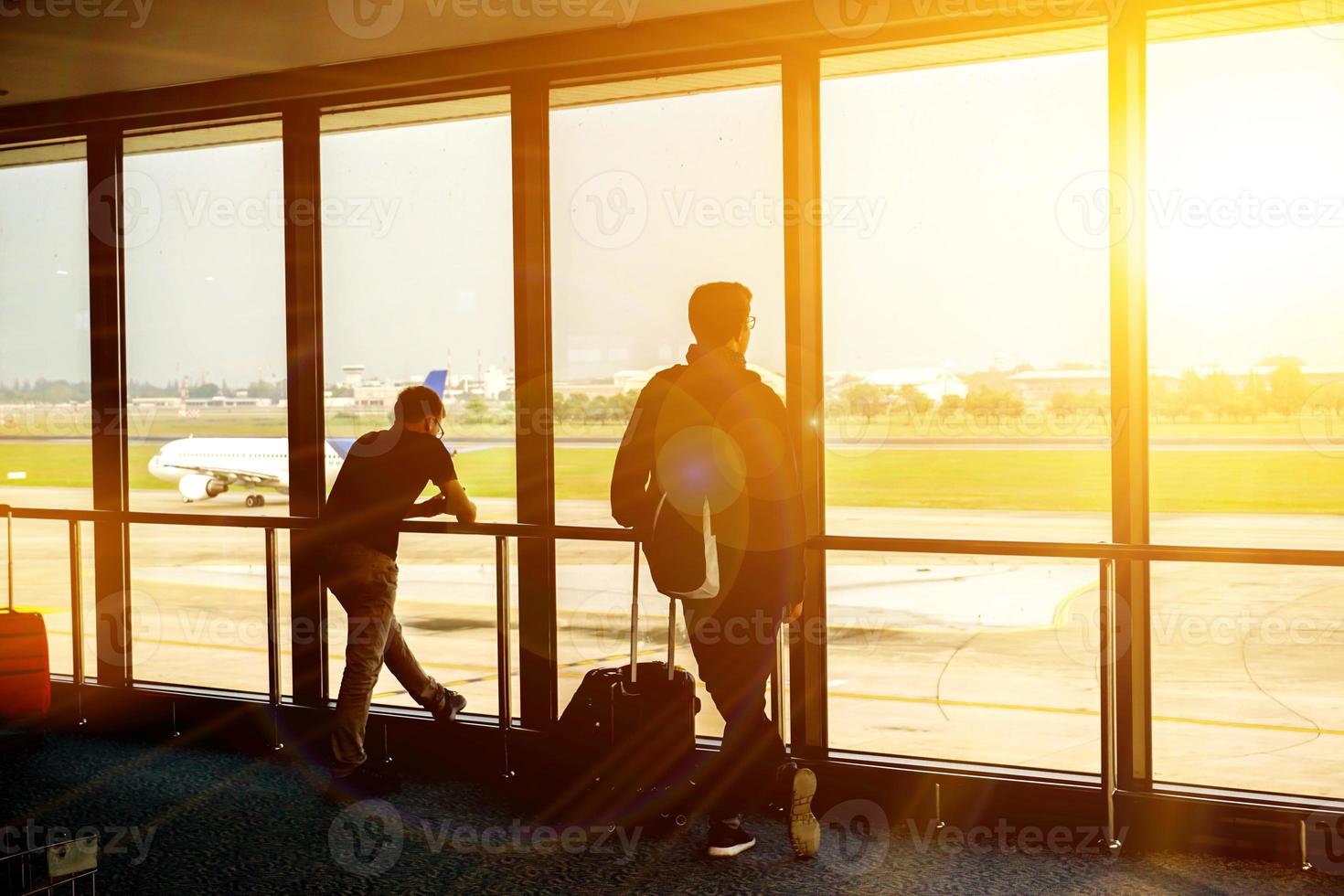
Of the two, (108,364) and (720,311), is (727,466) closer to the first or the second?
(720,311)

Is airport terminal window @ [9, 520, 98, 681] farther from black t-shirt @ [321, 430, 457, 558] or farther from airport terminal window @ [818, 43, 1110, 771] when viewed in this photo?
airport terminal window @ [818, 43, 1110, 771]

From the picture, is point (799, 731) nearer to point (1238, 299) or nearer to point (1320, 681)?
point (1238, 299)

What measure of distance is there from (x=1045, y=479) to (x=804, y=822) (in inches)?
1136

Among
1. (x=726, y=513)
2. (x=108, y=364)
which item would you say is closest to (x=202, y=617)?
(x=108, y=364)

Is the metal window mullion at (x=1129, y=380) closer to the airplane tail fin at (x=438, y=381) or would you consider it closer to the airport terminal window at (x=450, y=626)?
the airport terminal window at (x=450, y=626)

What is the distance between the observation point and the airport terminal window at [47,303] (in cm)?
512

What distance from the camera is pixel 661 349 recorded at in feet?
14.5

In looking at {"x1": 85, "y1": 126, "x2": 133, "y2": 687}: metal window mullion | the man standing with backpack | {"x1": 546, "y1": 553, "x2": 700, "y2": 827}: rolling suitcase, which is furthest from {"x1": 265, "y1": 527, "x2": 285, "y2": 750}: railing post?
the man standing with backpack

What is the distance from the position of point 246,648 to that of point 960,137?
22.8ft

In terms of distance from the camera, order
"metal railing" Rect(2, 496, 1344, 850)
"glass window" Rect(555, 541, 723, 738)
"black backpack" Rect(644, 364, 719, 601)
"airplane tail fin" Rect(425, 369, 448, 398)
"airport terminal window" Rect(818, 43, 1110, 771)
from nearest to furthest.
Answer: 1. "black backpack" Rect(644, 364, 719, 601)
2. "metal railing" Rect(2, 496, 1344, 850)
3. "airport terminal window" Rect(818, 43, 1110, 771)
4. "airplane tail fin" Rect(425, 369, 448, 398)
5. "glass window" Rect(555, 541, 723, 738)

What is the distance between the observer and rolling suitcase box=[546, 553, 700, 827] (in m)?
3.30

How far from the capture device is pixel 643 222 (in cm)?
436

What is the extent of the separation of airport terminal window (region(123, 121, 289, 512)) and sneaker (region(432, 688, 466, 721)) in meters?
1.60

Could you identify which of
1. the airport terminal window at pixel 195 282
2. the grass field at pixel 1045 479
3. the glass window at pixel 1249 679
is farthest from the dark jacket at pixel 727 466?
the grass field at pixel 1045 479
